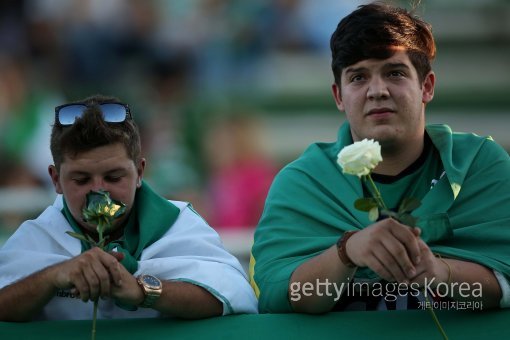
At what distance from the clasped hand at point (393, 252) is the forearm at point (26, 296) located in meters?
1.01

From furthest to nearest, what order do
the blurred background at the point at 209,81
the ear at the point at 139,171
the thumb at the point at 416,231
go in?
the blurred background at the point at 209,81
the ear at the point at 139,171
the thumb at the point at 416,231

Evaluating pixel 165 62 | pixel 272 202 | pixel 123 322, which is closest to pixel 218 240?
pixel 272 202

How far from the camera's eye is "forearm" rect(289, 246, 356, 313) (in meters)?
3.78

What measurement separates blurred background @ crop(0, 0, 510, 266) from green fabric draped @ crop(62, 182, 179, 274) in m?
3.96

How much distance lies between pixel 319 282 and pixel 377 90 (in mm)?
766

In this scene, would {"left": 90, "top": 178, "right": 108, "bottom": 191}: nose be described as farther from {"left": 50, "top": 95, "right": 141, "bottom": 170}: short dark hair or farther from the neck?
the neck

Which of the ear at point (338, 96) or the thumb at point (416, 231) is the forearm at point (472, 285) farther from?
the ear at point (338, 96)

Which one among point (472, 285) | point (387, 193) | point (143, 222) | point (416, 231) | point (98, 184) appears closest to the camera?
point (416, 231)

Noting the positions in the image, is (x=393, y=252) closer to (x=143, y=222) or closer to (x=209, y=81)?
(x=143, y=222)

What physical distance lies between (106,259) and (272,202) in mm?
892

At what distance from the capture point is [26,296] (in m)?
3.83

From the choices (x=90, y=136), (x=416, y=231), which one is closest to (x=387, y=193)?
(x=416, y=231)

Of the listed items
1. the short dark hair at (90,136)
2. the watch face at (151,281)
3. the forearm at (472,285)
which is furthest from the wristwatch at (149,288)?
the forearm at (472,285)
